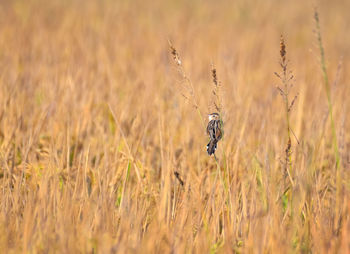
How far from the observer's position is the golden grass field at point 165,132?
1.40 m

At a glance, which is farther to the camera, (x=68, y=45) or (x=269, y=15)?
(x=269, y=15)

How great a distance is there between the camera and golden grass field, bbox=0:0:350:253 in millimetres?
1398

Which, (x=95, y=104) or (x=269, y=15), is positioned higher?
(x=269, y=15)

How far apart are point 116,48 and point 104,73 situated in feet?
3.37

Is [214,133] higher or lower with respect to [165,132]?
lower

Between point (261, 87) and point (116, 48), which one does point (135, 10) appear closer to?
point (116, 48)

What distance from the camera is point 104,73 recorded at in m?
3.87

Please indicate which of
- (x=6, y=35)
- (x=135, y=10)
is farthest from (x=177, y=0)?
(x=6, y=35)

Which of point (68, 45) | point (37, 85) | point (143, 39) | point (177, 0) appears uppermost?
point (177, 0)

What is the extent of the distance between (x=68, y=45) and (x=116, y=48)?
514 mm

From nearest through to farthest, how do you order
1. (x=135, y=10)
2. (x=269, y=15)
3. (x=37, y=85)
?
(x=37, y=85) → (x=135, y=10) → (x=269, y=15)

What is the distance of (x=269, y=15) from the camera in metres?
7.19

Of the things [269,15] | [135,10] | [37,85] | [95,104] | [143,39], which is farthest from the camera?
[269,15]

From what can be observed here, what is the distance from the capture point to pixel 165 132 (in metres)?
2.55
